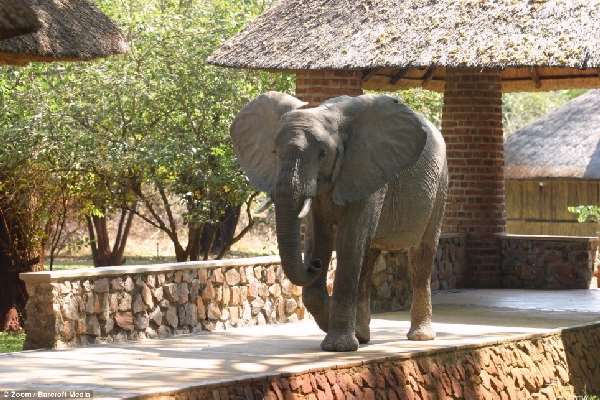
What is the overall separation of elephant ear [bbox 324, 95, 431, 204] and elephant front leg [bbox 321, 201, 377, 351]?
186 mm

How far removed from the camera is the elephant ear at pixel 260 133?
10.8m

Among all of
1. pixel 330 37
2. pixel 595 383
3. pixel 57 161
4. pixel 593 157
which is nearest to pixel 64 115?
pixel 57 161

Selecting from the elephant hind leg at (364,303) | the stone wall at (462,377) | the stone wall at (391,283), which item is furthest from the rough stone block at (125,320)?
the stone wall at (391,283)

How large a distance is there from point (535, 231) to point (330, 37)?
1478 centimetres

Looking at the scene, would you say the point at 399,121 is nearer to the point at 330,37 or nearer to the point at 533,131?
the point at 330,37

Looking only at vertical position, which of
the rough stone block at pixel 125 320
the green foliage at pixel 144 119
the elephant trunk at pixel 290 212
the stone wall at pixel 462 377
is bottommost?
the stone wall at pixel 462 377

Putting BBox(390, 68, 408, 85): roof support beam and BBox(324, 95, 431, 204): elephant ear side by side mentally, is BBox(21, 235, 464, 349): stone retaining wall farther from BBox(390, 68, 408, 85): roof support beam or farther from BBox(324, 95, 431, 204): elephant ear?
BBox(390, 68, 408, 85): roof support beam

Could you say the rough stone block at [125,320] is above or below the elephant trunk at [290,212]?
below

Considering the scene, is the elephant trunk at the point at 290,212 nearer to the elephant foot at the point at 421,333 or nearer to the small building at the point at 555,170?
the elephant foot at the point at 421,333

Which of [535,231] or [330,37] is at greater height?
[330,37]

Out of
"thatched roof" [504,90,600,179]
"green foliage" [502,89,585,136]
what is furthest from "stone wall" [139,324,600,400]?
"green foliage" [502,89,585,136]

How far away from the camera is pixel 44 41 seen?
1183cm

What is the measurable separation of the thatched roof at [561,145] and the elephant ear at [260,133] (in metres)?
18.1

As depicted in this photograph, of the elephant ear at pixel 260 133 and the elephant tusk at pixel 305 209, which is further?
the elephant ear at pixel 260 133
